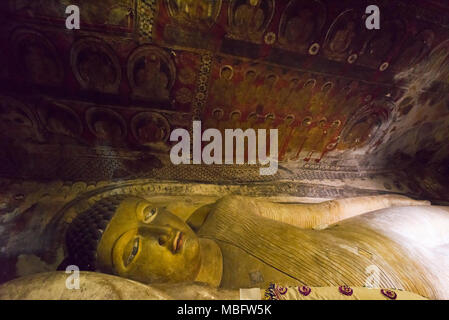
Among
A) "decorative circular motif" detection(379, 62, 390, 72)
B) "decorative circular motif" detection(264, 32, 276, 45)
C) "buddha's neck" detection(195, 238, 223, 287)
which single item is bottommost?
"buddha's neck" detection(195, 238, 223, 287)

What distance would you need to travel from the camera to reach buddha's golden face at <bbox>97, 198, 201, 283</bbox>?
133 cm

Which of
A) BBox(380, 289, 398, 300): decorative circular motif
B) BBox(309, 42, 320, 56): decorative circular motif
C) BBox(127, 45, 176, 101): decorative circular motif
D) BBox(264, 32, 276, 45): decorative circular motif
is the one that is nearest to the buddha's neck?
BBox(380, 289, 398, 300): decorative circular motif

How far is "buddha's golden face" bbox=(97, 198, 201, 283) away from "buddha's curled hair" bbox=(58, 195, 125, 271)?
0.18 feet

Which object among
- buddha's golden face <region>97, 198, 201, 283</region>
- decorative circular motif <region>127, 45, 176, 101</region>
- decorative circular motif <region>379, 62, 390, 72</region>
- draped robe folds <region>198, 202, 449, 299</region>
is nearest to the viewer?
draped robe folds <region>198, 202, 449, 299</region>

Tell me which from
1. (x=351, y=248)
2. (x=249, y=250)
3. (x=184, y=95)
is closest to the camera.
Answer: (x=351, y=248)

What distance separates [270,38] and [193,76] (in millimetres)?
1024

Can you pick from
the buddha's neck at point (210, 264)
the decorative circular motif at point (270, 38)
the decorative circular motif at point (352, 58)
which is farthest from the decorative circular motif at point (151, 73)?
the decorative circular motif at point (352, 58)

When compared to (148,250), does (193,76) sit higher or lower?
higher

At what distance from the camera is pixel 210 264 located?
5.20 ft

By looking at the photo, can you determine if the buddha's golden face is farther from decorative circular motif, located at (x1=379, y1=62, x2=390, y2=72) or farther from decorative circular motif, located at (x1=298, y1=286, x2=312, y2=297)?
decorative circular motif, located at (x1=379, y1=62, x2=390, y2=72)

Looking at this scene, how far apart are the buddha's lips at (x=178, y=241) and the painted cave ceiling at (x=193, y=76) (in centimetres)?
128

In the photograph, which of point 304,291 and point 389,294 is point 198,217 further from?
point 389,294

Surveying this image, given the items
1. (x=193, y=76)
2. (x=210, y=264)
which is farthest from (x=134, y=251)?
(x=193, y=76)

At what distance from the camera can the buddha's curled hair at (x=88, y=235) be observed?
1381mm
